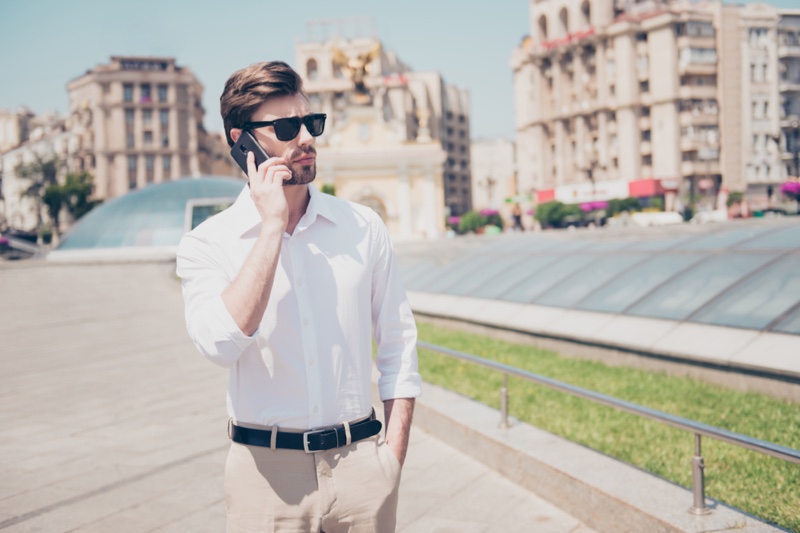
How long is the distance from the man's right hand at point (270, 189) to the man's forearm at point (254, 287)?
0.20ft

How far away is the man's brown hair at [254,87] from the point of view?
6.91ft

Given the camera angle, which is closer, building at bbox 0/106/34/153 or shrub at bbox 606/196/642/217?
shrub at bbox 606/196/642/217

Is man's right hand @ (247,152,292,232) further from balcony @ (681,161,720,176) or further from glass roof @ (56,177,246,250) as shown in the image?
balcony @ (681,161,720,176)

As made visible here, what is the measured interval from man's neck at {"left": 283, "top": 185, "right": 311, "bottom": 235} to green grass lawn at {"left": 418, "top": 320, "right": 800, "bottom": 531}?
2.60 metres

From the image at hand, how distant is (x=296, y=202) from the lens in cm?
221

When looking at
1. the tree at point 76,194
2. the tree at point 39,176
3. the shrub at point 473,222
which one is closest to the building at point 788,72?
the shrub at point 473,222

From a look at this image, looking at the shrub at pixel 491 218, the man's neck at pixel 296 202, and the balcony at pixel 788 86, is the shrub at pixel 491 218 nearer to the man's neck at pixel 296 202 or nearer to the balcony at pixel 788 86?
the balcony at pixel 788 86

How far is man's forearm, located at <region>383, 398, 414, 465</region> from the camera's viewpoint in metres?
2.15

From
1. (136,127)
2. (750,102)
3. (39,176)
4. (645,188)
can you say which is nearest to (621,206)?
(645,188)

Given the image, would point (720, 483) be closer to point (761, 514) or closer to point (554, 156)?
point (761, 514)

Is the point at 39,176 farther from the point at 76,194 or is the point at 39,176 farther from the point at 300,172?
the point at 300,172

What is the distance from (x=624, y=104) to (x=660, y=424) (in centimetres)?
6560

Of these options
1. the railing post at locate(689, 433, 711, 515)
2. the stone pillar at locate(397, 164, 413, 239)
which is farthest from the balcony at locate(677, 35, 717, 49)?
the railing post at locate(689, 433, 711, 515)

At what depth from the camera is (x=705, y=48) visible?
6531 centimetres
